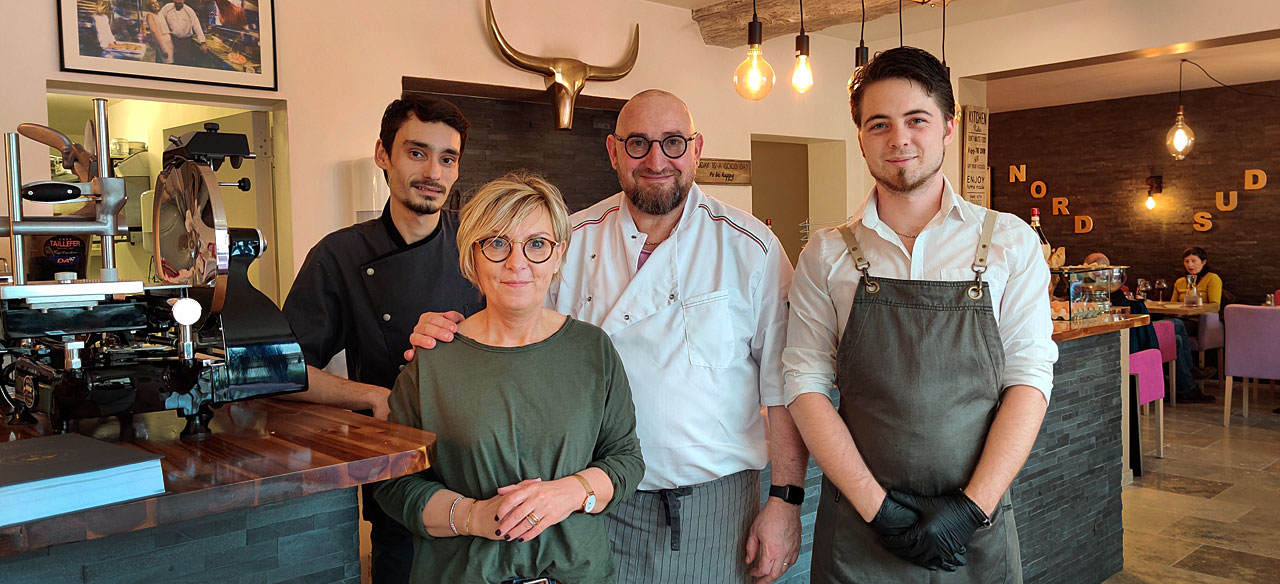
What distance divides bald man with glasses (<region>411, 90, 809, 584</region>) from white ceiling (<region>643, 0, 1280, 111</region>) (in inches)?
177

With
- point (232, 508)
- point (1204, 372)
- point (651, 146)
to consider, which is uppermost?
point (651, 146)

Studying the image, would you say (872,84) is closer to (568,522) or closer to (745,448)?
(745,448)

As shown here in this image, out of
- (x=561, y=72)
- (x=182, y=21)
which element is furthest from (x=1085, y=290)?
(x=182, y=21)

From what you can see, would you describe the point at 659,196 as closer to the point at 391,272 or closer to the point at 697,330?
the point at 697,330

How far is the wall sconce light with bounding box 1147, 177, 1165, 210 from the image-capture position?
10.2 metres

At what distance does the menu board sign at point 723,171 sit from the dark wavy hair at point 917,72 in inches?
181

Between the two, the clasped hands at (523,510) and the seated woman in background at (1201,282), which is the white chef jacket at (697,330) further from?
the seated woman in background at (1201,282)

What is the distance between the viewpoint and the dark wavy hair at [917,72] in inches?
69.7

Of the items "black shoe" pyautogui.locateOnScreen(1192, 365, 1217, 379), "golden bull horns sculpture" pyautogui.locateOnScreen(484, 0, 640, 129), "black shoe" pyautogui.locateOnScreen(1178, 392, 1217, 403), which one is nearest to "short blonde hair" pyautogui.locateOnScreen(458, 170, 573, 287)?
"golden bull horns sculpture" pyautogui.locateOnScreen(484, 0, 640, 129)

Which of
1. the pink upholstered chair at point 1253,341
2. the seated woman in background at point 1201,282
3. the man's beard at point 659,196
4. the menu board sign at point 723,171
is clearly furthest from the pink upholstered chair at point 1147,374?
the man's beard at point 659,196

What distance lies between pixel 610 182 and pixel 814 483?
3709mm

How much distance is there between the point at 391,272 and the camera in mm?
2209

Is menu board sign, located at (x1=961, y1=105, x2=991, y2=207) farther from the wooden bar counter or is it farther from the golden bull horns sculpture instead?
the wooden bar counter

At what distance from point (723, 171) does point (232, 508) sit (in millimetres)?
5659
